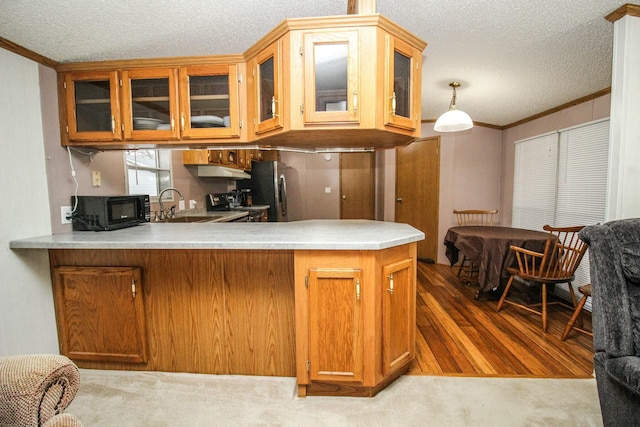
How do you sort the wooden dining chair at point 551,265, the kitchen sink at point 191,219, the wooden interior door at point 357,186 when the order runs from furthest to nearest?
the wooden interior door at point 357,186, the kitchen sink at point 191,219, the wooden dining chair at point 551,265

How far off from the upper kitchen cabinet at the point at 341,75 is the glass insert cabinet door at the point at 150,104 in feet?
2.35

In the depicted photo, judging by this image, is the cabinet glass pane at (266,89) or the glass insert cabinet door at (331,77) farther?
the cabinet glass pane at (266,89)

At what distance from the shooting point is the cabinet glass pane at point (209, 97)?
2.02m

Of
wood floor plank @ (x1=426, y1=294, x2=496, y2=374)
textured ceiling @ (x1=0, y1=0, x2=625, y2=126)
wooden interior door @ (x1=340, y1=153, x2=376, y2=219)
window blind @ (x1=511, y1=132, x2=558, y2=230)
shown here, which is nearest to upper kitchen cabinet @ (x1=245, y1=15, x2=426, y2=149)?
textured ceiling @ (x1=0, y1=0, x2=625, y2=126)

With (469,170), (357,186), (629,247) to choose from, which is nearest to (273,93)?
(629,247)

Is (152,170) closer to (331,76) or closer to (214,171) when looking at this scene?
(214,171)

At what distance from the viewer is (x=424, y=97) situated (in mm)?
3387

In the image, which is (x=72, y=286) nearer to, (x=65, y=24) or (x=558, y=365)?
(x=65, y=24)

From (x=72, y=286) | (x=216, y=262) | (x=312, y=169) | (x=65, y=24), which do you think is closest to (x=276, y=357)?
(x=216, y=262)

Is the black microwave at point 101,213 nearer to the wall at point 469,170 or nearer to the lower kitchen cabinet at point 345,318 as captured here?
the lower kitchen cabinet at point 345,318

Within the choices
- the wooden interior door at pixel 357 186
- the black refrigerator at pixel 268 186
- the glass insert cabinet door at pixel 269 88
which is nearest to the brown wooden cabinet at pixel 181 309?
the glass insert cabinet door at pixel 269 88

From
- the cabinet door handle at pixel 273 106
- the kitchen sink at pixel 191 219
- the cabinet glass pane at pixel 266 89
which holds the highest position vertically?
the cabinet glass pane at pixel 266 89

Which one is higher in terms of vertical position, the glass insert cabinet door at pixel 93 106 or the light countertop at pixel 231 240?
the glass insert cabinet door at pixel 93 106

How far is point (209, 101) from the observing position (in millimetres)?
2055
